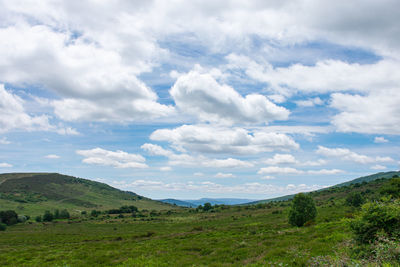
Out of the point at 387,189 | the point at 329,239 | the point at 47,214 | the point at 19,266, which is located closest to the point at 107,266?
the point at 19,266

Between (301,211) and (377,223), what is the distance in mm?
35362

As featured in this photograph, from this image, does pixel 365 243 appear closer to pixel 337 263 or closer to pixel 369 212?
pixel 369 212

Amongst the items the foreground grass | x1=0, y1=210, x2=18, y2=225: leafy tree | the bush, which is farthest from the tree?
x1=0, y1=210, x2=18, y2=225: leafy tree

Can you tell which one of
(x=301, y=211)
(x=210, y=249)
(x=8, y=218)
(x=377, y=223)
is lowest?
(x=8, y=218)

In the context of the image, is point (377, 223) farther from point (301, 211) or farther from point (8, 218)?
point (8, 218)

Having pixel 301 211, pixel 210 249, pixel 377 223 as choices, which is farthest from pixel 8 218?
pixel 377 223

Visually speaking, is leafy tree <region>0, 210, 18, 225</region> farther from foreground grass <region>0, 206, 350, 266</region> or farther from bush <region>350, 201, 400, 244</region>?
bush <region>350, 201, 400, 244</region>

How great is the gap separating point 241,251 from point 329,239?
821 centimetres

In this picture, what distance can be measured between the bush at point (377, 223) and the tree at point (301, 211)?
1357 inches

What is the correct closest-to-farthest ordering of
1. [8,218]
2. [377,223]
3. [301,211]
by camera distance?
[377,223] < [301,211] < [8,218]

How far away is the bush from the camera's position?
41.2 feet

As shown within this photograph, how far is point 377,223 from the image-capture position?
1289cm

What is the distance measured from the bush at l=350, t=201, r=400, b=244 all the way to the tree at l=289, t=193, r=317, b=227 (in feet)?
113

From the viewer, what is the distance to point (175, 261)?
74.2 ft
